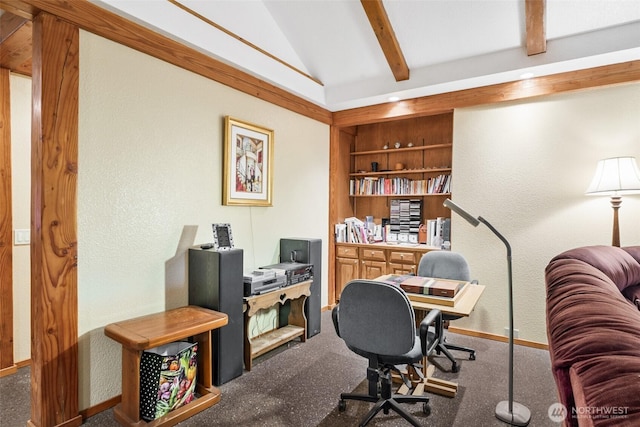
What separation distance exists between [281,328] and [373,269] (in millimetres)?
1388

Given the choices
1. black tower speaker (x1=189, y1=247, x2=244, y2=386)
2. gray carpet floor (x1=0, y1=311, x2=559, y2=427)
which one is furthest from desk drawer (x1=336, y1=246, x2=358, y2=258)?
black tower speaker (x1=189, y1=247, x2=244, y2=386)

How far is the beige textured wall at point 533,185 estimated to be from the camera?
3.07 metres

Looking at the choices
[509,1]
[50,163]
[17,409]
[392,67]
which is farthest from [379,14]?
[17,409]

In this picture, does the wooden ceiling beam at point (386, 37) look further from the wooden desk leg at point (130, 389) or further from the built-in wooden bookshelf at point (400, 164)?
the wooden desk leg at point (130, 389)

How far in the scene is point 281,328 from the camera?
3.58m

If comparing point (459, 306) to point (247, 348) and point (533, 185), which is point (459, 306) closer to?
point (247, 348)

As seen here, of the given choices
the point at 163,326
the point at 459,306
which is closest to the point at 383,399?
the point at 459,306

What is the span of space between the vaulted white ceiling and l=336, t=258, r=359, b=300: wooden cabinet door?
2002 mm

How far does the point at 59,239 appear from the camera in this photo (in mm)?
2049

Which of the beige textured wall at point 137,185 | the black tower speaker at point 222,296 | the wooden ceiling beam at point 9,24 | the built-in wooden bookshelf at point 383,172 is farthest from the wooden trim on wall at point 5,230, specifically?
the built-in wooden bookshelf at point 383,172

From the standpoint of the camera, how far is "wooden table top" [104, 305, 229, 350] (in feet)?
6.63

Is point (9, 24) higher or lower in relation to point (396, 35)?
lower

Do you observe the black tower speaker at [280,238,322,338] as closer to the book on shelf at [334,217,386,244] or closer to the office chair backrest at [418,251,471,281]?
the book on shelf at [334,217,386,244]

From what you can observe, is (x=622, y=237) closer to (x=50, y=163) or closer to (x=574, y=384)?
A: (x=574, y=384)
